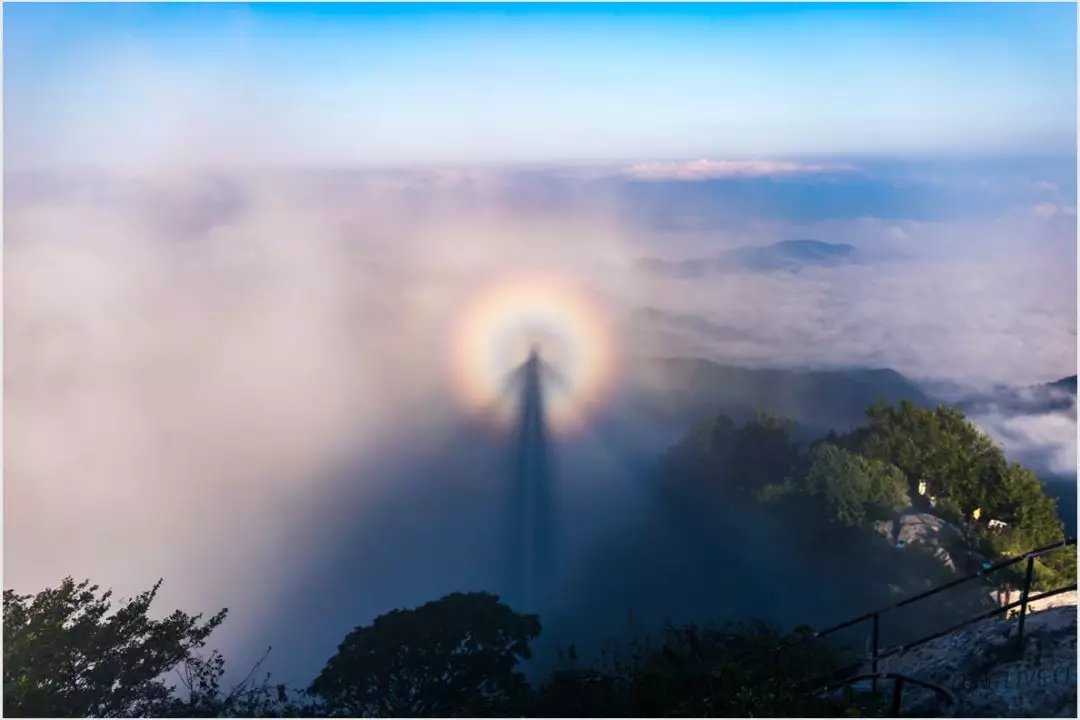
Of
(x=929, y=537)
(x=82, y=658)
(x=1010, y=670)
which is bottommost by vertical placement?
(x=82, y=658)

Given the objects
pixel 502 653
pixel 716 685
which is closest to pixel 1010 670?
pixel 716 685

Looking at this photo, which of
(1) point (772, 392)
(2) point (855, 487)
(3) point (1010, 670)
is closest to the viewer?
(3) point (1010, 670)

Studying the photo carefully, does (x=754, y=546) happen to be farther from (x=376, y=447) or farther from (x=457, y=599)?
(x=376, y=447)

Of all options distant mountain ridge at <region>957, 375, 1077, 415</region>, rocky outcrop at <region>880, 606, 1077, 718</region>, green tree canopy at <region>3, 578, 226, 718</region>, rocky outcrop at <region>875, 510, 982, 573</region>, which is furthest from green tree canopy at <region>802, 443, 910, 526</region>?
distant mountain ridge at <region>957, 375, 1077, 415</region>

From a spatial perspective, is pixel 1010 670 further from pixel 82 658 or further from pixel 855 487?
pixel 82 658

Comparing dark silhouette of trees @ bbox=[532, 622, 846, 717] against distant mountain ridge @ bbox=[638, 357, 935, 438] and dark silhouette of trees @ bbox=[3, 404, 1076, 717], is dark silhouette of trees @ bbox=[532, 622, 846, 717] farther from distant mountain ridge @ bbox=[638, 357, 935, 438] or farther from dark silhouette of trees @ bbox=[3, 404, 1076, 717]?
distant mountain ridge @ bbox=[638, 357, 935, 438]

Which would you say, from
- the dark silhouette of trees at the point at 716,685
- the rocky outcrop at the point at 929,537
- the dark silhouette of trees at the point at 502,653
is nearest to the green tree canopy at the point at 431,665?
the dark silhouette of trees at the point at 502,653

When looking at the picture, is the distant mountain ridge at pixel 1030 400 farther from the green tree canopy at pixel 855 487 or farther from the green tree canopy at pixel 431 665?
the green tree canopy at pixel 431 665

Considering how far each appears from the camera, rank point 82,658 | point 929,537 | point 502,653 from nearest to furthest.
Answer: point 82,658
point 502,653
point 929,537
